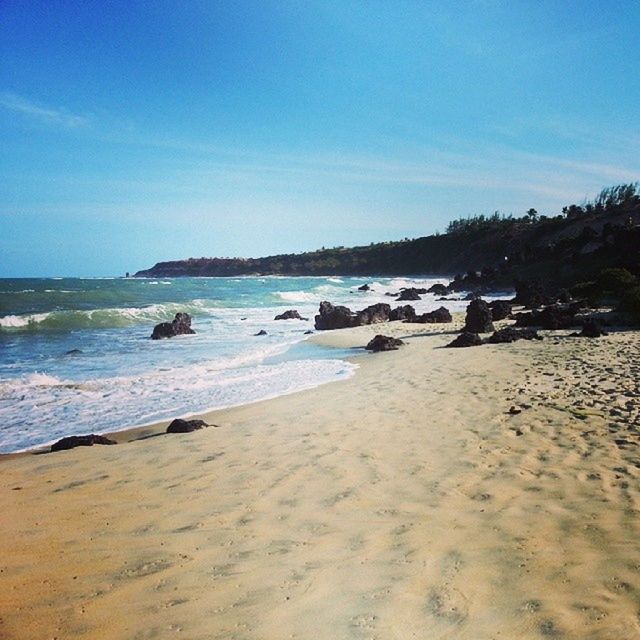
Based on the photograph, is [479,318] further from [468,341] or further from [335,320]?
[335,320]

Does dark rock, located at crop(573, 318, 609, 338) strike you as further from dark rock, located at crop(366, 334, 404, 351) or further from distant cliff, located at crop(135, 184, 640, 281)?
distant cliff, located at crop(135, 184, 640, 281)

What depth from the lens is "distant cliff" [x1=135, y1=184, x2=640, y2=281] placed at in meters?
38.6

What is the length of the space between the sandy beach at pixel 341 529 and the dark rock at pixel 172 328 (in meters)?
13.0

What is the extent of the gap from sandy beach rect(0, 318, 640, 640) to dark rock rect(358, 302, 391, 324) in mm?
15437

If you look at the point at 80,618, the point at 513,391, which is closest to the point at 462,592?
the point at 80,618

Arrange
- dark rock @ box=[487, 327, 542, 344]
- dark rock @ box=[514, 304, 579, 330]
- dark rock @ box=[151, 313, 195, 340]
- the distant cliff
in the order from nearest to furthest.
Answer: dark rock @ box=[487, 327, 542, 344] → dark rock @ box=[514, 304, 579, 330] → dark rock @ box=[151, 313, 195, 340] → the distant cliff

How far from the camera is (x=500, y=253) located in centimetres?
7856

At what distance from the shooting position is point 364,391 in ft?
31.0

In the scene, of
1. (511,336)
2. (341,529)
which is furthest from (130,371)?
(511,336)

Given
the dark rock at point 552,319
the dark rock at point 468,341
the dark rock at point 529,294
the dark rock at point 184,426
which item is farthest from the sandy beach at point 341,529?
the dark rock at point 529,294

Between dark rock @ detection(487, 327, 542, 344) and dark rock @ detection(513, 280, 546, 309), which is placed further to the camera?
dark rock @ detection(513, 280, 546, 309)

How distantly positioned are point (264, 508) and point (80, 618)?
1.79 metres

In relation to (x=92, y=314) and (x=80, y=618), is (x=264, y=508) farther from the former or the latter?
(x=92, y=314)

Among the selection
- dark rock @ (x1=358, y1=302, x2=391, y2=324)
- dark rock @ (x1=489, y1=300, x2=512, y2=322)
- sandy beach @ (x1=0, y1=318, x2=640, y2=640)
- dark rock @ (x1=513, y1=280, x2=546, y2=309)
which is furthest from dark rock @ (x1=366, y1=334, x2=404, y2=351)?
dark rock @ (x1=513, y1=280, x2=546, y2=309)
